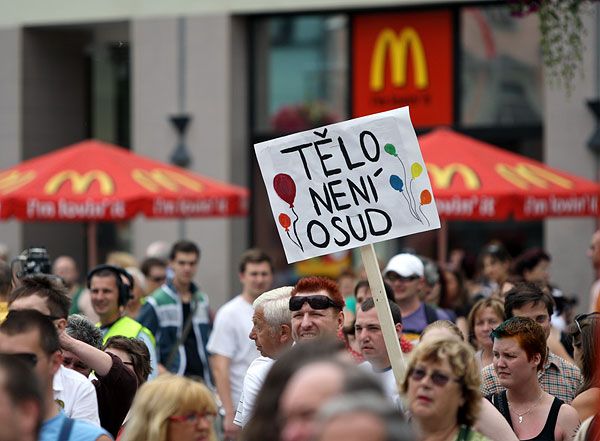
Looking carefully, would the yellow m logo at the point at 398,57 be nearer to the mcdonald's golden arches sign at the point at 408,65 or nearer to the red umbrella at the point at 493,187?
the mcdonald's golden arches sign at the point at 408,65

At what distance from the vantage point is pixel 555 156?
57.0 ft

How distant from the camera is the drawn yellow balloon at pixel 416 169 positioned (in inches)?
265

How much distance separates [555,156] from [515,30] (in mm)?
1880

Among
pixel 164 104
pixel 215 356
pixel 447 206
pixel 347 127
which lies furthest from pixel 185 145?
pixel 347 127

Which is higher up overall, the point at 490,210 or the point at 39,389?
the point at 490,210

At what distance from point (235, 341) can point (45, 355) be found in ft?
17.9

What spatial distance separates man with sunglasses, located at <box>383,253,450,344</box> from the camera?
9.77 meters

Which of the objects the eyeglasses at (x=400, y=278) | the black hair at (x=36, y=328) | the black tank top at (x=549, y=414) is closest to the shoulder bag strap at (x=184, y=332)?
the eyeglasses at (x=400, y=278)

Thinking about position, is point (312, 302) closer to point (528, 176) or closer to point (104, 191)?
point (104, 191)

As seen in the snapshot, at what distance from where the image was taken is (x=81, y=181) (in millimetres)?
13648

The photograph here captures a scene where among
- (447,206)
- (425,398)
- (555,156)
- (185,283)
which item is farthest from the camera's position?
(555,156)

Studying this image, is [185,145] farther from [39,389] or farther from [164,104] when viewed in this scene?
[39,389]

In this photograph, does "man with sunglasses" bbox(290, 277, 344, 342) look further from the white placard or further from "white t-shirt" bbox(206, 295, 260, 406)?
"white t-shirt" bbox(206, 295, 260, 406)

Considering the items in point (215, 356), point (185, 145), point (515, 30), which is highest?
point (515, 30)
